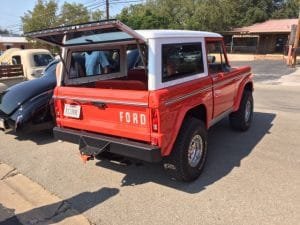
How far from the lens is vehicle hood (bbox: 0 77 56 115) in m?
6.30

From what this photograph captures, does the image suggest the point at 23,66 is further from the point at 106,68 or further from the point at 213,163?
the point at 213,163

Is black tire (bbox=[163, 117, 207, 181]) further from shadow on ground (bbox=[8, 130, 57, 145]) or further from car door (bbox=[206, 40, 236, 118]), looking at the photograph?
shadow on ground (bbox=[8, 130, 57, 145])

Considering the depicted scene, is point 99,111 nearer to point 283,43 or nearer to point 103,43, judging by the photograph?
point 103,43

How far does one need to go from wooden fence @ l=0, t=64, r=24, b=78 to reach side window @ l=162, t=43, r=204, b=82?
8.07 m

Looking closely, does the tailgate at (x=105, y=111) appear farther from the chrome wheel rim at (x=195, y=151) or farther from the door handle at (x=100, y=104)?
the chrome wheel rim at (x=195, y=151)

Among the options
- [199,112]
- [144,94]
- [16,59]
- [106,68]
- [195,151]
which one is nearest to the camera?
[144,94]

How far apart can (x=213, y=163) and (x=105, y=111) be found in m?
1.94

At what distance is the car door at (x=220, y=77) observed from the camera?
16.2 feet

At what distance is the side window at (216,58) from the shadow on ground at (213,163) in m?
1.34

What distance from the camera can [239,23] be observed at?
38.1m

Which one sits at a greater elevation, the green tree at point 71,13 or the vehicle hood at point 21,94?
the green tree at point 71,13

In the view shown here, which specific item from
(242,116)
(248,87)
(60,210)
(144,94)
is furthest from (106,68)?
(248,87)

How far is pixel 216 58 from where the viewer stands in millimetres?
Result: 5270

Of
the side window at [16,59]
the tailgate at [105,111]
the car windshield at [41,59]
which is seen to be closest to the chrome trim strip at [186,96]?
the tailgate at [105,111]
